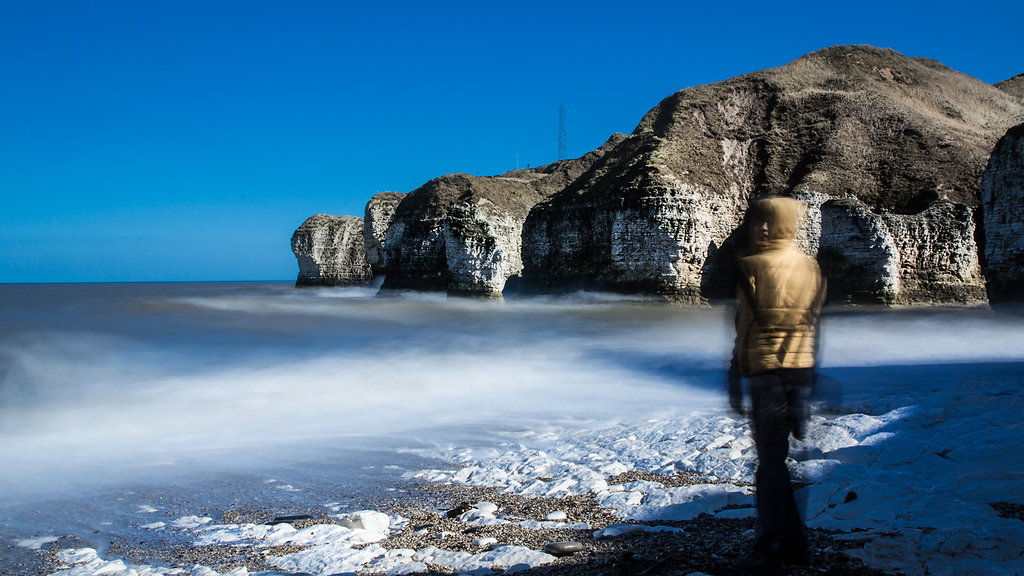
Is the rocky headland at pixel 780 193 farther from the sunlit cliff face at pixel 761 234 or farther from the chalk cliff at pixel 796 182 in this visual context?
the sunlit cliff face at pixel 761 234

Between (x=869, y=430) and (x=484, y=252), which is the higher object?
(x=484, y=252)

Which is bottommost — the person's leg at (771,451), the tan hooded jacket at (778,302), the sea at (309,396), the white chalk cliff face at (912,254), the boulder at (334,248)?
the sea at (309,396)

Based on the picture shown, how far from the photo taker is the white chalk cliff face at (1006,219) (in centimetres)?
2278

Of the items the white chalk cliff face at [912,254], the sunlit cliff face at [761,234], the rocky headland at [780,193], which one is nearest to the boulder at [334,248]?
the rocky headland at [780,193]

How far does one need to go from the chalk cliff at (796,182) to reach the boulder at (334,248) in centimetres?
4467

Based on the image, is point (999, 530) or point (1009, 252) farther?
point (1009, 252)

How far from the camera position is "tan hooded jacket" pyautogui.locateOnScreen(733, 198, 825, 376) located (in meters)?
3.30

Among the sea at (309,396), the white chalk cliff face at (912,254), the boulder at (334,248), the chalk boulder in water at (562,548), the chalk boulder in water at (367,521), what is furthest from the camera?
the boulder at (334,248)

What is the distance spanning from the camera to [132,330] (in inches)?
974

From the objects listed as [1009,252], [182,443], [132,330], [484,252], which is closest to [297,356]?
[182,443]

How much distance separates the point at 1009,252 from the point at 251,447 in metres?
27.2

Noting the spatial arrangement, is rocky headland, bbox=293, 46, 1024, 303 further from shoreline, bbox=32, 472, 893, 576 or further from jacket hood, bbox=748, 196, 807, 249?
jacket hood, bbox=748, 196, 807, 249

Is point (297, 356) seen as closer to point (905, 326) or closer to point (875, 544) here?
point (875, 544)

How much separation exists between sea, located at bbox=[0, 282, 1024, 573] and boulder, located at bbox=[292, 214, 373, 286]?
5794 cm
